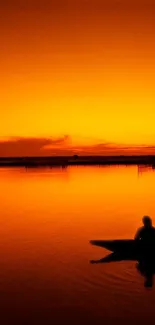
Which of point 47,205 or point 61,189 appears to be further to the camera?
point 61,189

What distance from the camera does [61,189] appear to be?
4200 cm

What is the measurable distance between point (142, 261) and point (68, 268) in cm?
232

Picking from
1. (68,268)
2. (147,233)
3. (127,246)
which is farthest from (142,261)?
(68,268)

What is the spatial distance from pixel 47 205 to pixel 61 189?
30.7 feet

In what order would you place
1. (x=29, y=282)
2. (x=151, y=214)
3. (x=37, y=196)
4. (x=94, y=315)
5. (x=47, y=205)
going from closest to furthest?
(x=94, y=315) → (x=29, y=282) → (x=151, y=214) → (x=47, y=205) → (x=37, y=196)

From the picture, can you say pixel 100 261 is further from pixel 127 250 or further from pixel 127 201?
pixel 127 201

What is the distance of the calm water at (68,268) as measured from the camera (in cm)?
1176

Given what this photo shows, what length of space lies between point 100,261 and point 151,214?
10.6 m

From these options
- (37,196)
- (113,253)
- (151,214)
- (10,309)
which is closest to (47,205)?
(37,196)

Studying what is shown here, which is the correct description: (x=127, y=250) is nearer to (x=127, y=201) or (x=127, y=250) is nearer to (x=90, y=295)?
(x=90, y=295)

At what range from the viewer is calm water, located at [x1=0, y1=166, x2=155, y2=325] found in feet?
A: 38.6

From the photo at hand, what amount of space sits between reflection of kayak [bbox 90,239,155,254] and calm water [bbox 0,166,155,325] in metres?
0.51

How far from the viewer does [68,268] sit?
51.8ft

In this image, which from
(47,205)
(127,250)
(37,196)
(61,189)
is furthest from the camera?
(61,189)
